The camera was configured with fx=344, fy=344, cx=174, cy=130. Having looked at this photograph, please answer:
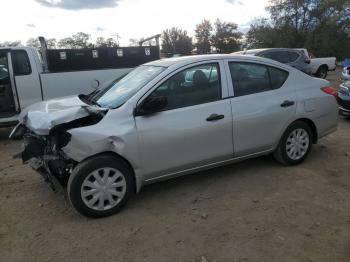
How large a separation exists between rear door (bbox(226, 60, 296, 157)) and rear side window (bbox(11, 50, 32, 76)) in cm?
507

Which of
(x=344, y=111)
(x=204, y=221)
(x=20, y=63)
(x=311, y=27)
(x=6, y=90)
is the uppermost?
(x=311, y=27)

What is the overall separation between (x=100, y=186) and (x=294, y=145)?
282 cm

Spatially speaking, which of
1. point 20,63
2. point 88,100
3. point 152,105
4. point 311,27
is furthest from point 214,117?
point 311,27

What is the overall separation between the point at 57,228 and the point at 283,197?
258 centimetres

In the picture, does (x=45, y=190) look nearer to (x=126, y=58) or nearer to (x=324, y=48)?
(x=126, y=58)

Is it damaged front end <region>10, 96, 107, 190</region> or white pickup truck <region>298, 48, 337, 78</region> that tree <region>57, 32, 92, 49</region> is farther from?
damaged front end <region>10, 96, 107, 190</region>

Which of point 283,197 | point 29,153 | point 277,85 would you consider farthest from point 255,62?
point 29,153

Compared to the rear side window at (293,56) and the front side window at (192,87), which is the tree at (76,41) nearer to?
the rear side window at (293,56)

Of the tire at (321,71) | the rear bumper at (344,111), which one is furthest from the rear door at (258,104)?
the tire at (321,71)

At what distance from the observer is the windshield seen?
403 cm

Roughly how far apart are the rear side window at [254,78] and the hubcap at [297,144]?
74 cm

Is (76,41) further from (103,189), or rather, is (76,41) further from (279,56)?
(103,189)

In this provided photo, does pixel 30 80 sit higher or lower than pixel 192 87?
higher

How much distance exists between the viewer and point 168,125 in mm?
3893
